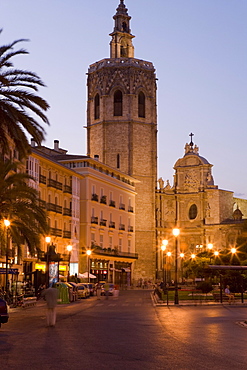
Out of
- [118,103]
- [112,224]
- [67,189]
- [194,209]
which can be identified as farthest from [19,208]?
[194,209]

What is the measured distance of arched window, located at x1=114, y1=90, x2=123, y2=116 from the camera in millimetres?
96188

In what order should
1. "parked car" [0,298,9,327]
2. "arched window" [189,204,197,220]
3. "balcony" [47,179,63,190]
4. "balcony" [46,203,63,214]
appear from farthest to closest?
"arched window" [189,204,197,220] → "balcony" [47,179,63,190] → "balcony" [46,203,63,214] → "parked car" [0,298,9,327]

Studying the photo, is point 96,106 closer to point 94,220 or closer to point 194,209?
point 194,209

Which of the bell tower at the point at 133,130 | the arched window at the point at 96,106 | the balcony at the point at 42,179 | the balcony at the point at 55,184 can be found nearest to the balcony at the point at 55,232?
the balcony at the point at 55,184

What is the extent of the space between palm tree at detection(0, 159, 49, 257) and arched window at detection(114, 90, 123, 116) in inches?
2297

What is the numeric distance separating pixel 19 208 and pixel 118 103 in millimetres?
61587

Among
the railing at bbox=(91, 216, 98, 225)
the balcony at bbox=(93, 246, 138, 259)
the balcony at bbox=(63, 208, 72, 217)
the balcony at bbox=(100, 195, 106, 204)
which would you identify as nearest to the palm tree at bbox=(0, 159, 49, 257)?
the balcony at bbox=(63, 208, 72, 217)

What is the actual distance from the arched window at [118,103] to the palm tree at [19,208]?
5835 cm

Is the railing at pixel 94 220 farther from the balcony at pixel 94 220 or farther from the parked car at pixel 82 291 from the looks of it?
the parked car at pixel 82 291

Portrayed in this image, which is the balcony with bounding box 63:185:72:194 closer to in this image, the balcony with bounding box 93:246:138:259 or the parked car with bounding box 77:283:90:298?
the balcony with bounding box 93:246:138:259

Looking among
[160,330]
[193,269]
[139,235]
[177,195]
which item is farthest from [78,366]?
[177,195]

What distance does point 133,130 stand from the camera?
9481cm

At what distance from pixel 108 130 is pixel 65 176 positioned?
25.7m

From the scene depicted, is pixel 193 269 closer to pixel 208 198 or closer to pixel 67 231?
pixel 67 231
